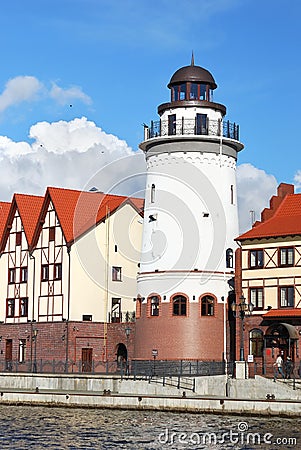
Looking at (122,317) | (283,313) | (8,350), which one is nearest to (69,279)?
(122,317)

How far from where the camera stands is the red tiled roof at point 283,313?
5875 centimetres

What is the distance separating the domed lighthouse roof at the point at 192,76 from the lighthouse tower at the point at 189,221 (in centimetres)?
7

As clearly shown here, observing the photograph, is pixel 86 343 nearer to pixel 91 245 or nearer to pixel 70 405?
pixel 91 245

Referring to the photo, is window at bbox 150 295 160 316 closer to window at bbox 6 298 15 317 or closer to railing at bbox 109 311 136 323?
railing at bbox 109 311 136 323

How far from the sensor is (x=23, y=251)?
75125 millimetres

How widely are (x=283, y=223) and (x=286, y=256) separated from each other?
2.76m

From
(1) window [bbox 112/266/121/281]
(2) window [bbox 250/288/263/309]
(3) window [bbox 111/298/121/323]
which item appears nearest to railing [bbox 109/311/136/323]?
(3) window [bbox 111/298/121/323]

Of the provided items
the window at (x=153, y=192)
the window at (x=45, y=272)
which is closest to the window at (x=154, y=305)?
the window at (x=153, y=192)

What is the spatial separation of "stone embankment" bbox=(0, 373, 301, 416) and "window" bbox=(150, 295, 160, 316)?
25.9 ft

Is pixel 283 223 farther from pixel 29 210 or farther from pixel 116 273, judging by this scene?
pixel 29 210

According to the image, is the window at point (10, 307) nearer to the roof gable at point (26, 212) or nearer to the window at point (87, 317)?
the roof gable at point (26, 212)

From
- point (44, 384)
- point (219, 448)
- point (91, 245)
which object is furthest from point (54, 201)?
point (219, 448)

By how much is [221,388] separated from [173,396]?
2.71 meters

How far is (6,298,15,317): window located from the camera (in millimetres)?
75000
